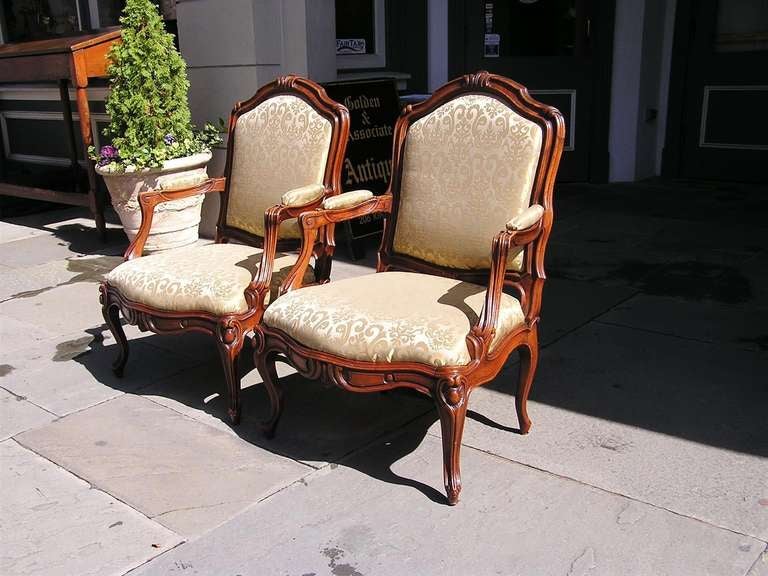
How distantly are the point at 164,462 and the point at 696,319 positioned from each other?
2.62 m

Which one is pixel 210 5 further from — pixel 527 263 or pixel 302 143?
pixel 527 263

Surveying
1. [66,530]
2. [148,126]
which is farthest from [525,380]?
[148,126]

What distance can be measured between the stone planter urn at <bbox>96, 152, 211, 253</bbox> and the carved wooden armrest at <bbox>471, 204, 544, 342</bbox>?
3.10m

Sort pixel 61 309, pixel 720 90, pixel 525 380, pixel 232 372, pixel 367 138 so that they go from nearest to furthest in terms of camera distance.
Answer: pixel 525 380 → pixel 232 372 → pixel 61 309 → pixel 367 138 → pixel 720 90

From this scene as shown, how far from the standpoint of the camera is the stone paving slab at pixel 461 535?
219cm

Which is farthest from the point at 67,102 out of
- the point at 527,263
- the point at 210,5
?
the point at 527,263

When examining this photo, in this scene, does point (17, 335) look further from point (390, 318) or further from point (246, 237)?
point (390, 318)

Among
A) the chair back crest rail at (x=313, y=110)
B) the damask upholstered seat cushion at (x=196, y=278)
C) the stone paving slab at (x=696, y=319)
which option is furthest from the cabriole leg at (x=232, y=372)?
the stone paving slab at (x=696, y=319)

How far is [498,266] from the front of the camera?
8.20 feet

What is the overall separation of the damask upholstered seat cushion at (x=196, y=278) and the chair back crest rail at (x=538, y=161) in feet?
2.12

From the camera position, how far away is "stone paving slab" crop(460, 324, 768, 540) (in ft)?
8.24

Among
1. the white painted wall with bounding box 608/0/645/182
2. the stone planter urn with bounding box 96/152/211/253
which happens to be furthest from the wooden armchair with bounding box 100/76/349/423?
the white painted wall with bounding box 608/0/645/182

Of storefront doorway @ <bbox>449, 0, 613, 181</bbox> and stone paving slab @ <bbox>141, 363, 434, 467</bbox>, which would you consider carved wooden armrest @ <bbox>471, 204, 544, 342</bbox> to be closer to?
stone paving slab @ <bbox>141, 363, 434, 467</bbox>

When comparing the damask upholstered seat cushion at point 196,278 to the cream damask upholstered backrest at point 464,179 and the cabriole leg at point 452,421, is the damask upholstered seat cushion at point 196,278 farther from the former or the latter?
the cabriole leg at point 452,421
